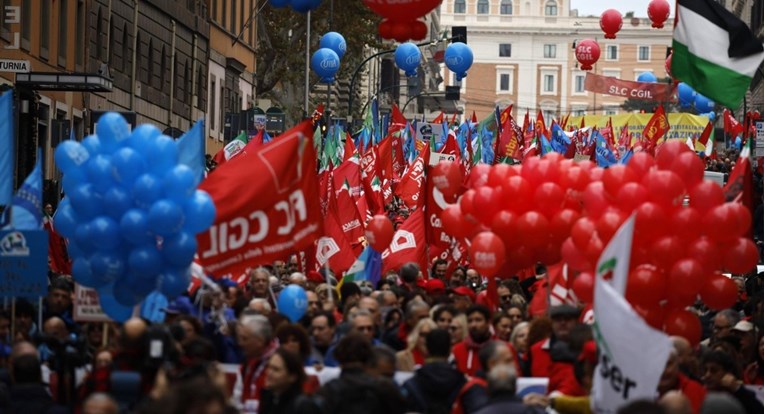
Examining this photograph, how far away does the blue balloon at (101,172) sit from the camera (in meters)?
12.6

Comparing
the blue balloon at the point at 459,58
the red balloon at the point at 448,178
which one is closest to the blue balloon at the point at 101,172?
the red balloon at the point at 448,178

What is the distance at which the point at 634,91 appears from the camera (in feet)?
147

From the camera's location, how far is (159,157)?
12.6 m

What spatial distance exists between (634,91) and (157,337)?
35.1 m

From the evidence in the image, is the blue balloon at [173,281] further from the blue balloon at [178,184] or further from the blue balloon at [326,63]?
the blue balloon at [326,63]

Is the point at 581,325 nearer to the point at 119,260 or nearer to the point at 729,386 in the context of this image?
the point at 729,386

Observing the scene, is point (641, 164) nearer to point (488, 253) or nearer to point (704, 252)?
point (704, 252)

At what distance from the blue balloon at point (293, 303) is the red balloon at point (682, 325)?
2.62m

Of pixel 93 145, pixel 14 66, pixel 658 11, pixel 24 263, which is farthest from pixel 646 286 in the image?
pixel 658 11

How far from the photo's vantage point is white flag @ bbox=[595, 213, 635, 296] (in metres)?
9.76

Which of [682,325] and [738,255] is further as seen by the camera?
[738,255]

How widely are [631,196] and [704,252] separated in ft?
2.01

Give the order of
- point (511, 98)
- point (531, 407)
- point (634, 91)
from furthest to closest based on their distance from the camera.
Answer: point (511, 98) < point (634, 91) < point (531, 407)

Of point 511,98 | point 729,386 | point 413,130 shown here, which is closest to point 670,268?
point 729,386
